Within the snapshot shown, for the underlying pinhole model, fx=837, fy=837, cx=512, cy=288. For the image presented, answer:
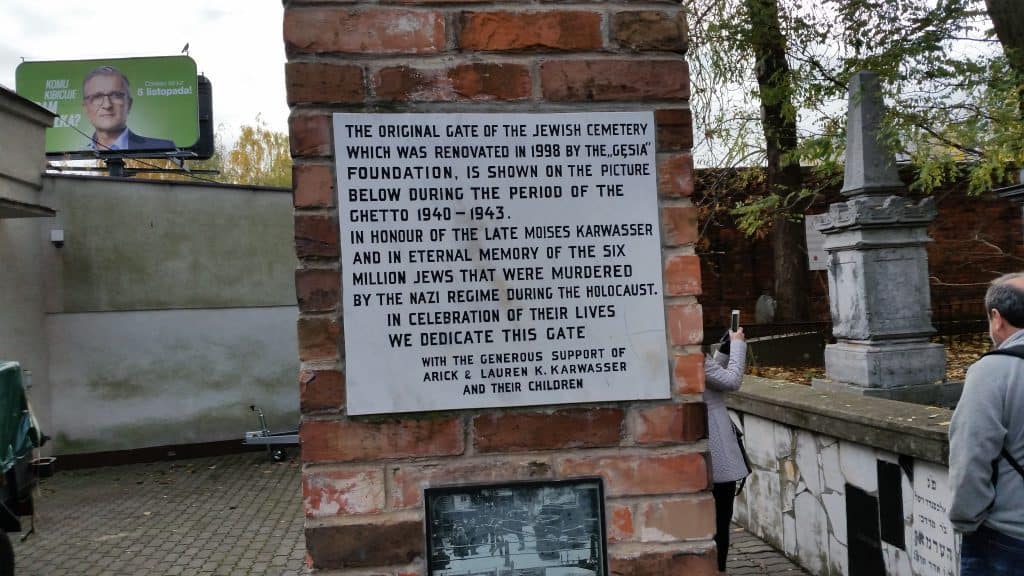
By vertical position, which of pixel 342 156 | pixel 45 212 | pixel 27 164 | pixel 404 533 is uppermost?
pixel 27 164

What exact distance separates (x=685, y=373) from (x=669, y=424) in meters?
0.12

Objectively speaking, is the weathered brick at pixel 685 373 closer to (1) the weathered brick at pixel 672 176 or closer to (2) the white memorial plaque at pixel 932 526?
(1) the weathered brick at pixel 672 176

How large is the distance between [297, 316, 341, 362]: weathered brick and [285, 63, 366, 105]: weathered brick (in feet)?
1.50

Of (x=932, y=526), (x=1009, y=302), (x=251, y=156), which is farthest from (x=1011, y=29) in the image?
(x=251, y=156)

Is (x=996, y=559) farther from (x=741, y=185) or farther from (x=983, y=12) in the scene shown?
(x=741, y=185)

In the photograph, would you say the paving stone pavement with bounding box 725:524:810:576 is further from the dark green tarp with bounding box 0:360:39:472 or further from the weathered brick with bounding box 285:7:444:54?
the dark green tarp with bounding box 0:360:39:472

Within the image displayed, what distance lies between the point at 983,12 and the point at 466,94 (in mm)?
8052

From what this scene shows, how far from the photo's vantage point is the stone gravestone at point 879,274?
25.6ft

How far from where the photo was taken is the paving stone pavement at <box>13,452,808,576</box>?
22.1ft

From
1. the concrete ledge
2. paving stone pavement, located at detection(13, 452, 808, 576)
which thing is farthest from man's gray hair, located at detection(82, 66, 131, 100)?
the concrete ledge

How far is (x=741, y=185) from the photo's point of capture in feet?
52.4

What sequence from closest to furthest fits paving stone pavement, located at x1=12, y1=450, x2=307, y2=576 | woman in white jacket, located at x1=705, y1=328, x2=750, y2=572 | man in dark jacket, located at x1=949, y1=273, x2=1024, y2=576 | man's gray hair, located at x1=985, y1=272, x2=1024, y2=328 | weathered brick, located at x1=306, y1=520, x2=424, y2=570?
weathered brick, located at x1=306, y1=520, x2=424, y2=570, man in dark jacket, located at x1=949, y1=273, x2=1024, y2=576, man's gray hair, located at x1=985, y1=272, x2=1024, y2=328, woman in white jacket, located at x1=705, y1=328, x2=750, y2=572, paving stone pavement, located at x1=12, y1=450, x2=307, y2=576

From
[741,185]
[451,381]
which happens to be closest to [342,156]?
[451,381]

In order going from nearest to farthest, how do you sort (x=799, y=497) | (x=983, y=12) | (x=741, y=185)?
(x=799, y=497) < (x=983, y=12) < (x=741, y=185)
